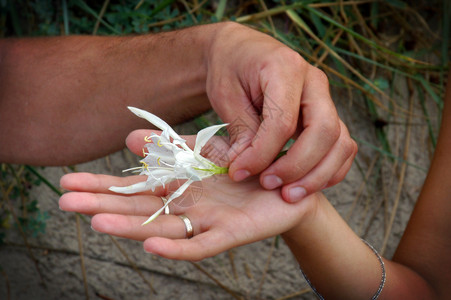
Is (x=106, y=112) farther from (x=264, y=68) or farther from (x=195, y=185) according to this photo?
(x=264, y=68)

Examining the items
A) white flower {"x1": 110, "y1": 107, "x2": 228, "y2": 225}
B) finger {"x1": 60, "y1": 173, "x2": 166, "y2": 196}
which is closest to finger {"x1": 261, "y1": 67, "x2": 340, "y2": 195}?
white flower {"x1": 110, "y1": 107, "x2": 228, "y2": 225}

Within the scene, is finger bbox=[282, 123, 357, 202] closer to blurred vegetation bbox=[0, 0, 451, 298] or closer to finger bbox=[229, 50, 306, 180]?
finger bbox=[229, 50, 306, 180]

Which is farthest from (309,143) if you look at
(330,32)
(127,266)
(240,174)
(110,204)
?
(127,266)

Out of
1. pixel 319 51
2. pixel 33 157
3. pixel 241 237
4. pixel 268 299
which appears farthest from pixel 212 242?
pixel 319 51

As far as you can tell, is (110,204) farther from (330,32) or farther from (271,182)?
(330,32)

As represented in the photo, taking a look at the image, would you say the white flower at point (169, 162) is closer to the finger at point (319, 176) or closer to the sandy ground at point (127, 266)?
the finger at point (319, 176)
